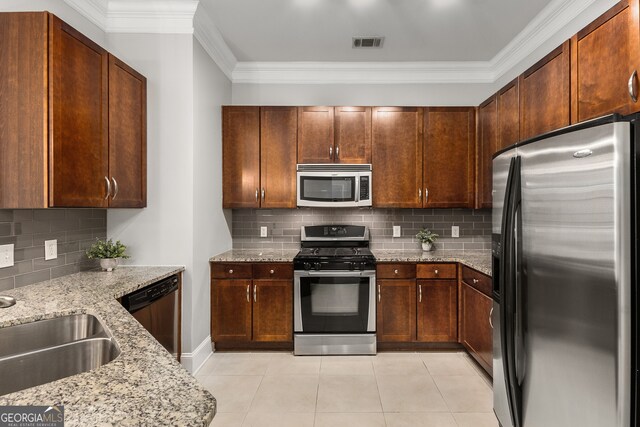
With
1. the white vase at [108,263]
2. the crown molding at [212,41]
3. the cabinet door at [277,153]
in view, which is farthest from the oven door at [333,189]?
the white vase at [108,263]

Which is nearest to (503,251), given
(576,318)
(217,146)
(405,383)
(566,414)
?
(576,318)

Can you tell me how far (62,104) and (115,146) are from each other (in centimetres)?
53

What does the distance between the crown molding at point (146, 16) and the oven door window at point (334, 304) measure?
237cm

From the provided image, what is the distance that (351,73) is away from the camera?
13.0 feet

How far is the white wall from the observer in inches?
118

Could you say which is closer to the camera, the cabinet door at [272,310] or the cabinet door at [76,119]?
the cabinet door at [76,119]

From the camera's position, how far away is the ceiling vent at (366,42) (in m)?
3.38

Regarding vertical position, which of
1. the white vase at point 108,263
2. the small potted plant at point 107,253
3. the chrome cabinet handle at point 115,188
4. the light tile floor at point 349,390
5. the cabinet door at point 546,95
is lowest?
the light tile floor at point 349,390

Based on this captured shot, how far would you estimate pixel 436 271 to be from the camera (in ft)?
11.2

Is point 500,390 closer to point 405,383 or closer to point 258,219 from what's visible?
point 405,383

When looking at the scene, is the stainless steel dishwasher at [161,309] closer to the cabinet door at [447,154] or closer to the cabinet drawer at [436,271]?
the cabinet drawer at [436,271]

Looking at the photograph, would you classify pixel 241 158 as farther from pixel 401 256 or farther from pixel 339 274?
pixel 401 256

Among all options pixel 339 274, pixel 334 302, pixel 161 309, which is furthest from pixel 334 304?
pixel 161 309

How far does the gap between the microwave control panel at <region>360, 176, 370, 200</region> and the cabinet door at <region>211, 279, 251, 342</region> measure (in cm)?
138
